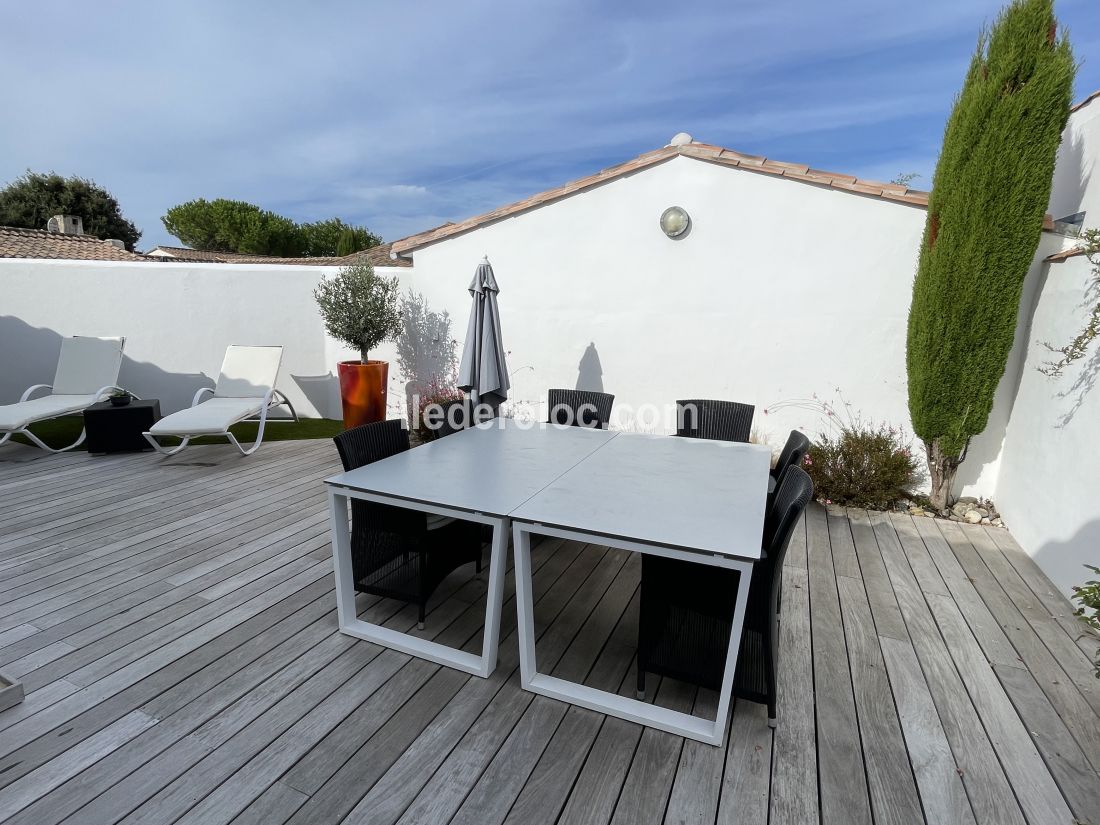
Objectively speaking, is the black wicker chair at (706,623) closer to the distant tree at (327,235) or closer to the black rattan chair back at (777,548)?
the black rattan chair back at (777,548)

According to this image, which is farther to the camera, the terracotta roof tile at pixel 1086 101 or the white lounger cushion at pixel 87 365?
the white lounger cushion at pixel 87 365

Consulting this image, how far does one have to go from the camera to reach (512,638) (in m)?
2.62

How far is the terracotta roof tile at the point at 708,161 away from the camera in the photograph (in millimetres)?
4473

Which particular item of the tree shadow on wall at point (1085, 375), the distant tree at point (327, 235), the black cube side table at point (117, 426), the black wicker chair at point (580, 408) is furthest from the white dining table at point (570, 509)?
the distant tree at point (327, 235)

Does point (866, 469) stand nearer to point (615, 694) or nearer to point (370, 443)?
point (615, 694)

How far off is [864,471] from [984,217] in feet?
6.75

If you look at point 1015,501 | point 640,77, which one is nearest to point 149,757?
point 1015,501

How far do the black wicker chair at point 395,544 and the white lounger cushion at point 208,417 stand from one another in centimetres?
324

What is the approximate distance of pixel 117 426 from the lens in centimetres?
563

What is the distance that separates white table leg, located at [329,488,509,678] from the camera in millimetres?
2236

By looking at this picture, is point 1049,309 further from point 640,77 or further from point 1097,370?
point 640,77

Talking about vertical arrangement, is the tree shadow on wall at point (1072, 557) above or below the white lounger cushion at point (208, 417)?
below

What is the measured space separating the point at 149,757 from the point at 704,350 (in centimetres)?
489

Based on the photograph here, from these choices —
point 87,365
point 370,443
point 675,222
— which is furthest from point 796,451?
point 87,365
